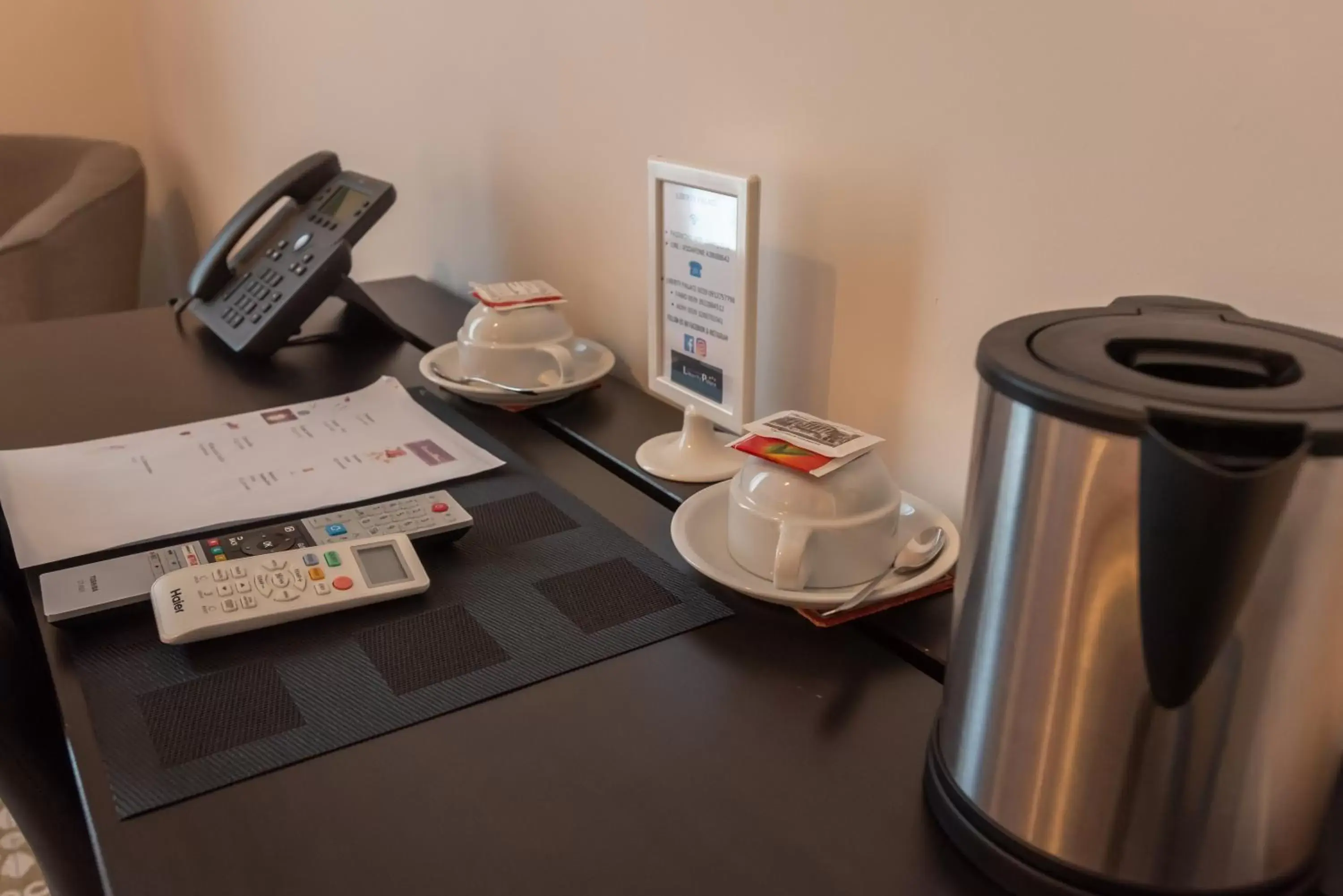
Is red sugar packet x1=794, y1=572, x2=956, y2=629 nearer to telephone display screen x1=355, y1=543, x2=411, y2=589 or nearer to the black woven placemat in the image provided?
the black woven placemat

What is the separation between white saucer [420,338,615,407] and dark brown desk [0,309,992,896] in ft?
1.45

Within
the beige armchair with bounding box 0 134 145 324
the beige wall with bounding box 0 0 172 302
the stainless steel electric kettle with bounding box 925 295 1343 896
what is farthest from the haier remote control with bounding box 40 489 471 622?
the beige wall with bounding box 0 0 172 302

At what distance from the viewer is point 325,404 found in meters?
1.14

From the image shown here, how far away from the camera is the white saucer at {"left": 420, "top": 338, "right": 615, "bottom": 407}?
1.11 m

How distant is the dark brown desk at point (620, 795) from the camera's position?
1.69 feet

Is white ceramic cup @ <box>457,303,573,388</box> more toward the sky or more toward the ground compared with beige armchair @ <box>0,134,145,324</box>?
more toward the sky

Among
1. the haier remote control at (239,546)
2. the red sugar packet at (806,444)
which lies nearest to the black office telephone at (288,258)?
the haier remote control at (239,546)

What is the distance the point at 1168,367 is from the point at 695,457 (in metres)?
0.53

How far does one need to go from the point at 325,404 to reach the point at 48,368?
14.9 inches

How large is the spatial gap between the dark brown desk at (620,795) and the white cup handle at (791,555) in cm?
4

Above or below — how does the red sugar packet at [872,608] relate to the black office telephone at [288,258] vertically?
below

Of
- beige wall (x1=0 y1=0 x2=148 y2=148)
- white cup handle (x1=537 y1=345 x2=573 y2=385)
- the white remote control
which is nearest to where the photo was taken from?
the white remote control

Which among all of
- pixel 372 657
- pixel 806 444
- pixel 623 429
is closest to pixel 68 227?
pixel 623 429

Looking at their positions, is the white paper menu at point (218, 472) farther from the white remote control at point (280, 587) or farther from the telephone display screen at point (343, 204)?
the telephone display screen at point (343, 204)
